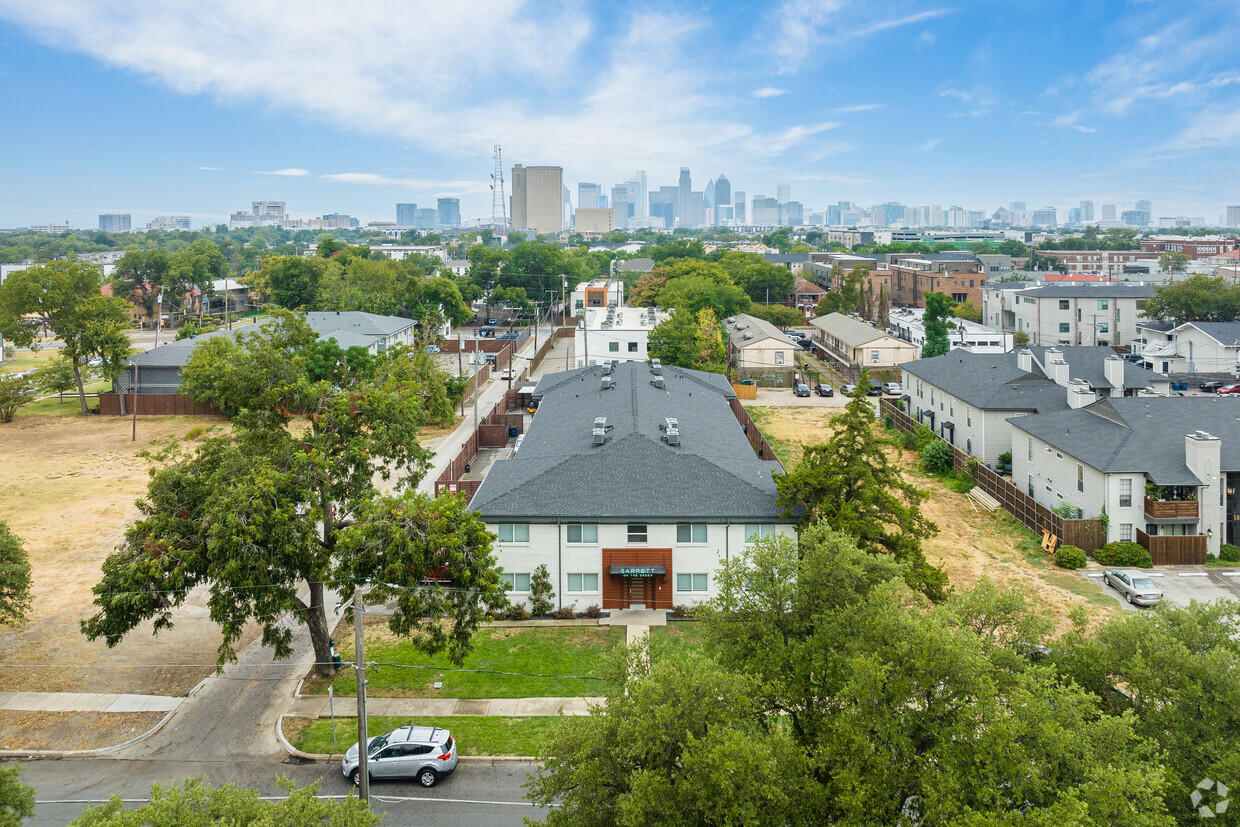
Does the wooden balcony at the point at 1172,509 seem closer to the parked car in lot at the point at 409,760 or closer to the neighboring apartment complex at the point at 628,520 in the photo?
the neighboring apartment complex at the point at 628,520

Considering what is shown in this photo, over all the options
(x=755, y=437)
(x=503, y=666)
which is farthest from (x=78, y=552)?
(x=755, y=437)

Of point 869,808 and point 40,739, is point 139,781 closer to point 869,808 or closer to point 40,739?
point 40,739

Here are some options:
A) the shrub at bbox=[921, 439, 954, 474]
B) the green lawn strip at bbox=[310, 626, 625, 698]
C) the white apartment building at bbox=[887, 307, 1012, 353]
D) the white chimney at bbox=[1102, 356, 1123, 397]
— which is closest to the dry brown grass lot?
the shrub at bbox=[921, 439, 954, 474]

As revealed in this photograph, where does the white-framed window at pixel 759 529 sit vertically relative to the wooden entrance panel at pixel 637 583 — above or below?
above

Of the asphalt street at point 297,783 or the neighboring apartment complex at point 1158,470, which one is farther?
the neighboring apartment complex at point 1158,470

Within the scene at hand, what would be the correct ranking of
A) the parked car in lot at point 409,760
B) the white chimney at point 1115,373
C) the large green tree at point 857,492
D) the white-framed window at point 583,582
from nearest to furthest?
1. the parked car in lot at point 409,760
2. the large green tree at point 857,492
3. the white-framed window at point 583,582
4. the white chimney at point 1115,373

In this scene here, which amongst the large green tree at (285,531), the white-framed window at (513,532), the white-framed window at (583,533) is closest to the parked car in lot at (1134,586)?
the white-framed window at (583,533)

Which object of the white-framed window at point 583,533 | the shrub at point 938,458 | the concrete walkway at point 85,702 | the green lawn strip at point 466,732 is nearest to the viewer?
the green lawn strip at point 466,732

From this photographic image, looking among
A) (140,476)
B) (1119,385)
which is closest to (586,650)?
(140,476)
